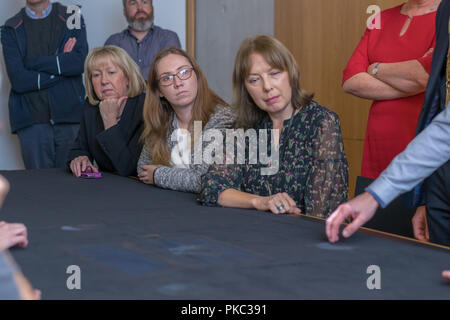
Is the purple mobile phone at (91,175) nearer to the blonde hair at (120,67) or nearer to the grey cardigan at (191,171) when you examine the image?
Result: the grey cardigan at (191,171)

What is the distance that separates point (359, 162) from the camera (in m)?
3.66

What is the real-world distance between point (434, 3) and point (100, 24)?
12.0ft

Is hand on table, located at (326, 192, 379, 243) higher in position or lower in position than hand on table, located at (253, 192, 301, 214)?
higher

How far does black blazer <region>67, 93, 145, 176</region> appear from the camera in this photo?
2.74m

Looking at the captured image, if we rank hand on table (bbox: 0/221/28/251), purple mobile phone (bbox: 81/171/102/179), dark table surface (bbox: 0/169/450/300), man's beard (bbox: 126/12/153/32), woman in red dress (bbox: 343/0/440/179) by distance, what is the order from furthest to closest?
man's beard (bbox: 126/12/153/32) < purple mobile phone (bbox: 81/171/102/179) < woman in red dress (bbox: 343/0/440/179) < hand on table (bbox: 0/221/28/251) < dark table surface (bbox: 0/169/450/300)

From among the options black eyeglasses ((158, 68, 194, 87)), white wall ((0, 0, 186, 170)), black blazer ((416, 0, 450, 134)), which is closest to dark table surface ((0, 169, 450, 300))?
black blazer ((416, 0, 450, 134))

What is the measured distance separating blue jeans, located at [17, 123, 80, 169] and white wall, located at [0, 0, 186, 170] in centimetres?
71

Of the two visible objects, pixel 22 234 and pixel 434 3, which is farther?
pixel 434 3

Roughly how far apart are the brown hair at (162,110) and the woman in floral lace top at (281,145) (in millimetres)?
357

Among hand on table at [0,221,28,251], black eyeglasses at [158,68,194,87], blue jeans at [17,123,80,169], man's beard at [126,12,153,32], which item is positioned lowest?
blue jeans at [17,123,80,169]

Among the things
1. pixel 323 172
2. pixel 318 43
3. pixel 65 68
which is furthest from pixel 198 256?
pixel 65 68

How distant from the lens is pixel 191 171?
88.2 inches

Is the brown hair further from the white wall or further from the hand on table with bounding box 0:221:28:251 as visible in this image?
the white wall
